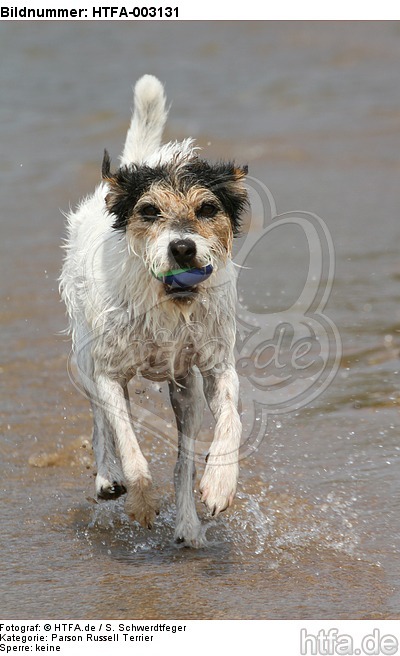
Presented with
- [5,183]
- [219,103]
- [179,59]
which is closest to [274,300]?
[5,183]

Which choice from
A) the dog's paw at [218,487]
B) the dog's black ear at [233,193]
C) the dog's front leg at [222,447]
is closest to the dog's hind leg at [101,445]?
the dog's front leg at [222,447]

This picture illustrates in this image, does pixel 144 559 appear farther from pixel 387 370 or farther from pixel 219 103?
pixel 219 103

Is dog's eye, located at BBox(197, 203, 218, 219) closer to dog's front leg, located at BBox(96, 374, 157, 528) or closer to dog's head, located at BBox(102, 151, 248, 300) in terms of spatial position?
dog's head, located at BBox(102, 151, 248, 300)

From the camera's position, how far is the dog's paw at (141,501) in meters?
5.27

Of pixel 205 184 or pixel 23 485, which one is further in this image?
pixel 23 485

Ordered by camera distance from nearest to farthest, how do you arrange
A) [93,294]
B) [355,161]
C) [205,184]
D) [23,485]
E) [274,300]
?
[205,184] < [93,294] < [23,485] < [274,300] < [355,161]

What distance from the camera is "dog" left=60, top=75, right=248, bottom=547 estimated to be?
5.11 metres

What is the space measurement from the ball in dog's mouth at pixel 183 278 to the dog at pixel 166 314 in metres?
0.01

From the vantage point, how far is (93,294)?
5688 millimetres

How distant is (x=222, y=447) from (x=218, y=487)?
219 mm

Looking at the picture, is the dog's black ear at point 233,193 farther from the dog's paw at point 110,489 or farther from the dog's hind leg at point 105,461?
the dog's paw at point 110,489

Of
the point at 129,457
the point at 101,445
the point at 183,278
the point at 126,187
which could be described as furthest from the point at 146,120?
the point at 129,457

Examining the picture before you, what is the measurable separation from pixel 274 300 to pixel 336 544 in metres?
4.49

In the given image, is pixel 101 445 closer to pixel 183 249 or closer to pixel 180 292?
pixel 180 292
